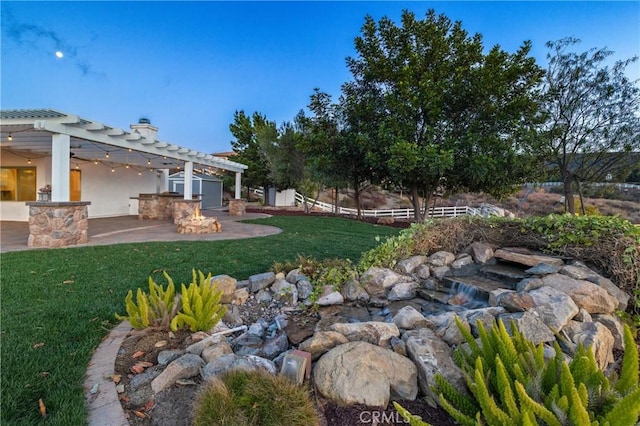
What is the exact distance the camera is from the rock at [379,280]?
3469mm

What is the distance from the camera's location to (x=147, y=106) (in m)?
13.8

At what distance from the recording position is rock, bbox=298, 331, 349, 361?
6.70 ft

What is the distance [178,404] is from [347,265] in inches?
97.7

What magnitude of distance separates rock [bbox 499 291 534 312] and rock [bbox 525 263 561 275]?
0.70m

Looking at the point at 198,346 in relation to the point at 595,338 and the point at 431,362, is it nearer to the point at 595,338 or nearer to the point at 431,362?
the point at 431,362

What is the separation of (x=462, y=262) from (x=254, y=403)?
304 centimetres

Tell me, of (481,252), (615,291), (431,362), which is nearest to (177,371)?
(431,362)

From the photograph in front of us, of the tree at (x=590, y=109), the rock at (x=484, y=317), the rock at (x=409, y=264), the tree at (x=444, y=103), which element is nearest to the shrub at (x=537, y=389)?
the rock at (x=484, y=317)

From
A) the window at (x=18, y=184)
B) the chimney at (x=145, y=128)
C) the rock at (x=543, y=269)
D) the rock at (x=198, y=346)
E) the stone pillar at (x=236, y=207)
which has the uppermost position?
the chimney at (x=145, y=128)

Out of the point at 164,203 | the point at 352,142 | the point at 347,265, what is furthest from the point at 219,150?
the point at 347,265

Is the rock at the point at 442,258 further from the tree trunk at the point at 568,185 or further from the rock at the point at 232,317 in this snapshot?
the tree trunk at the point at 568,185

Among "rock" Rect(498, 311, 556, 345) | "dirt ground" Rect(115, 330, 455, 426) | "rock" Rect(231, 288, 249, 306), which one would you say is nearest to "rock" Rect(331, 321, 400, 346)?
"dirt ground" Rect(115, 330, 455, 426)

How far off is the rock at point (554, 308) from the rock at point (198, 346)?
2.42 m

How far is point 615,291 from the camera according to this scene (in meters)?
2.67
